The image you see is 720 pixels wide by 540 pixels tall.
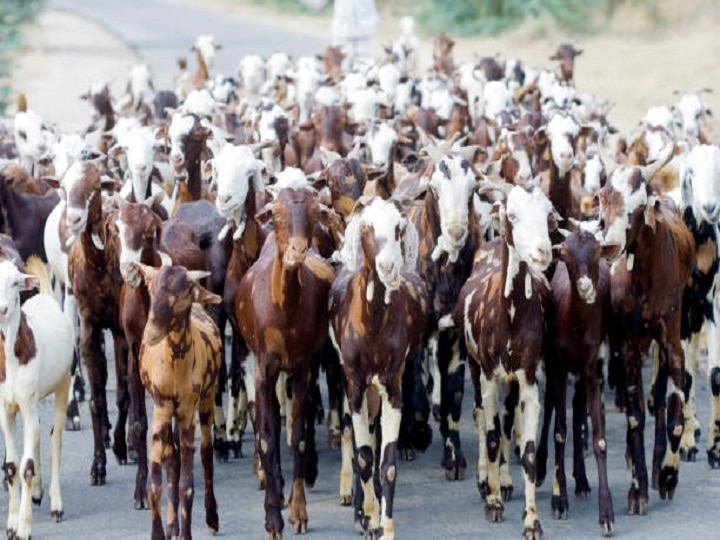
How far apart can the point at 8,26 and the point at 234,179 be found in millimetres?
22835

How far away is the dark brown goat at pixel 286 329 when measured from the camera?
11.3 m

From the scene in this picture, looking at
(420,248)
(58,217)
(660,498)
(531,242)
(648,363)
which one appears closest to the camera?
(531,242)

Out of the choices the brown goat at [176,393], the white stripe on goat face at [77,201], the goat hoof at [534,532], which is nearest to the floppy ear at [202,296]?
the brown goat at [176,393]

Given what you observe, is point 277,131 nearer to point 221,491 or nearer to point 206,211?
point 206,211

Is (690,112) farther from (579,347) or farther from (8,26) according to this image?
(8,26)

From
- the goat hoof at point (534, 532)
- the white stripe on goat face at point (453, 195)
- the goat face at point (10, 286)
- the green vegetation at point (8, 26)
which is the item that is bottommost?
the goat hoof at point (534, 532)

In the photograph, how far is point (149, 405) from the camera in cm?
1506

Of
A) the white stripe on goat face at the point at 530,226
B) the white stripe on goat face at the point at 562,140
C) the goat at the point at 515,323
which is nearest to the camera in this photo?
the white stripe on goat face at the point at 530,226

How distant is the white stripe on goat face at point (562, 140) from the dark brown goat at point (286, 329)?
13.0 ft

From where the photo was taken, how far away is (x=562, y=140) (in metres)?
15.4

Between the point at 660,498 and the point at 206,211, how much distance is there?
3.91 m

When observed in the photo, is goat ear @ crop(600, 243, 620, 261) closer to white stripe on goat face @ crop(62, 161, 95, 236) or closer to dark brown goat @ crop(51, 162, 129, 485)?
dark brown goat @ crop(51, 162, 129, 485)

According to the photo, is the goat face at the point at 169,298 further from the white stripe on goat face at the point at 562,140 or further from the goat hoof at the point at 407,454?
the white stripe on goat face at the point at 562,140

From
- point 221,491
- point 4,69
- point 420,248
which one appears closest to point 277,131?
point 420,248
